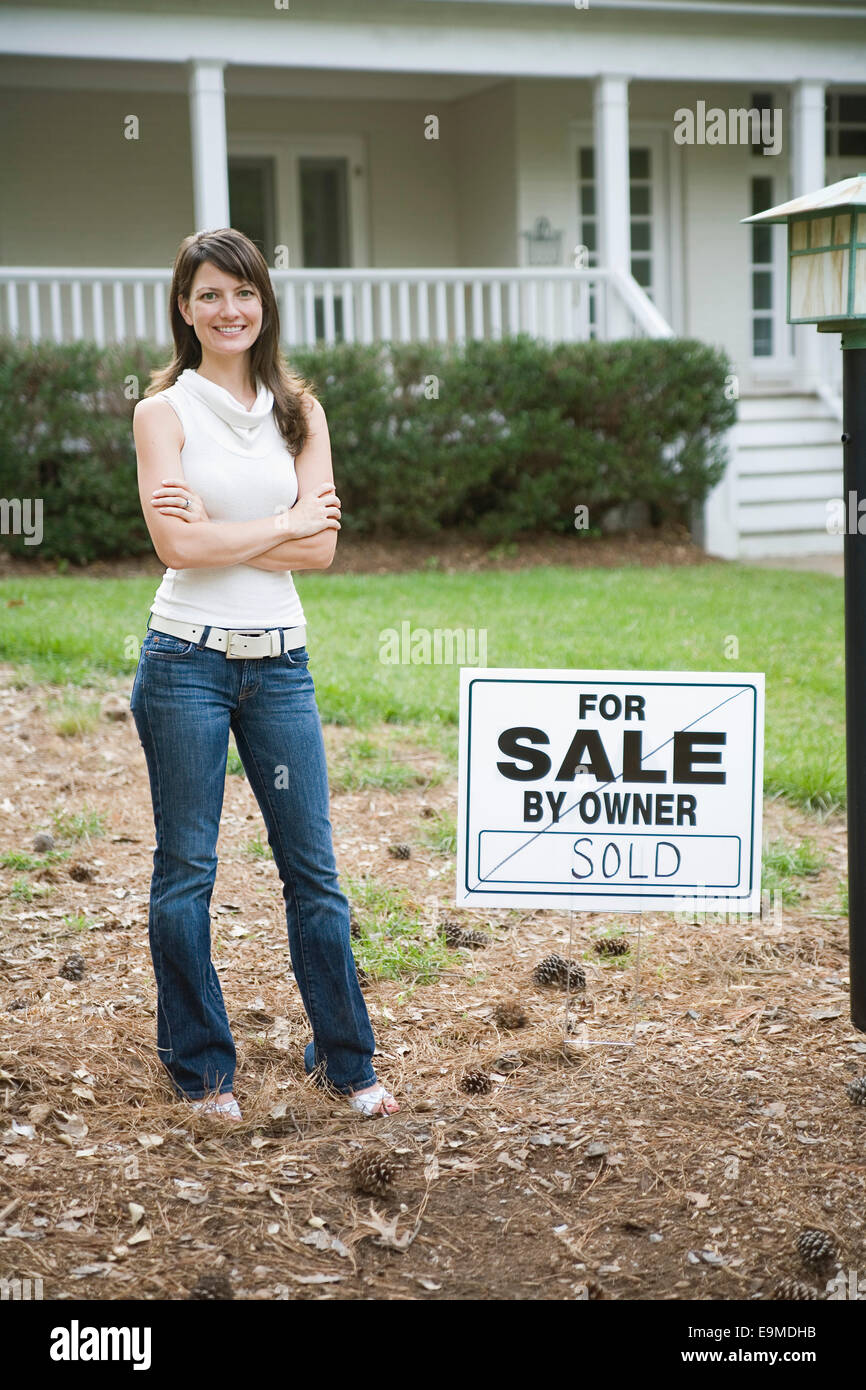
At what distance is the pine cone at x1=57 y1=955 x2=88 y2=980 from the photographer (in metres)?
3.97

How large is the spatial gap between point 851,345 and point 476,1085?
1955 millimetres

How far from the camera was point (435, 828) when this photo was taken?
520cm

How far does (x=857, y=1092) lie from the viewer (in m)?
3.22

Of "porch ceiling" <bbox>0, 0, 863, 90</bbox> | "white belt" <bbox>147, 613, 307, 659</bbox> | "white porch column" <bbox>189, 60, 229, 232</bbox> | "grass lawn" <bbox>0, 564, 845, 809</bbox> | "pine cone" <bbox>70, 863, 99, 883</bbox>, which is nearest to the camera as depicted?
"white belt" <bbox>147, 613, 307, 659</bbox>

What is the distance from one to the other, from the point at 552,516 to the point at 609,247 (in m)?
2.65

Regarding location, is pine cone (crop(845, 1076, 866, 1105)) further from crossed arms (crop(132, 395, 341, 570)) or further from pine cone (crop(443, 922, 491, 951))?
crossed arms (crop(132, 395, 341, 570))

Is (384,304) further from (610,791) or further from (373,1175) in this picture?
(373,1175)

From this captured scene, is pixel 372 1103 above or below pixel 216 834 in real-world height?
below

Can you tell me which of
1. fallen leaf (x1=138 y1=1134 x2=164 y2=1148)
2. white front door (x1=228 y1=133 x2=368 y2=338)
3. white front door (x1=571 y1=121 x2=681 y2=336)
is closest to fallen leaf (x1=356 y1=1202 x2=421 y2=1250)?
fallen leaf (x1=138 y1=1134 x2=164 y2=1148)

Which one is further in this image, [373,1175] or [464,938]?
[464,938]

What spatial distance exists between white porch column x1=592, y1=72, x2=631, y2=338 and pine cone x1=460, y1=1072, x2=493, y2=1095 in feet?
32.7

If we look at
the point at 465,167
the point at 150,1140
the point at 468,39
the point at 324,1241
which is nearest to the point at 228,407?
the point at 150,1140

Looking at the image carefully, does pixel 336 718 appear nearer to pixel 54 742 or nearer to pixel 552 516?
pixel 54 742
